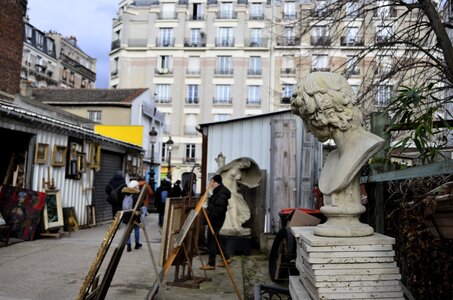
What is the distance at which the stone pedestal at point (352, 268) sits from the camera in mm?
2883

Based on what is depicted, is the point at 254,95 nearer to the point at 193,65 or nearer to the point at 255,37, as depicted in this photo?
the point at 255,37

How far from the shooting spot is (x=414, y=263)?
3.58 meters

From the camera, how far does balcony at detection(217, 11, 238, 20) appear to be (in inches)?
1784

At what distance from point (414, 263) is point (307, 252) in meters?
1.21

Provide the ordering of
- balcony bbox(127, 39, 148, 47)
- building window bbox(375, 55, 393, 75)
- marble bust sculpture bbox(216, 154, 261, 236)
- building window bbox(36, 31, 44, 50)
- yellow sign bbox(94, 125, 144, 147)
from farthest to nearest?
building window bbox(36, 31, 44, 50) < balcony bbox(127, 39, 148, 47) < yellow sign bbox(94, 125, 144, 147) < marble bust sculpture bbox(216, 154, 261, 236) < building window bbox(375, 55, 393, 75)

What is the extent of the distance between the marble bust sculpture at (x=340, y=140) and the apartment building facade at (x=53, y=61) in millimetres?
41859

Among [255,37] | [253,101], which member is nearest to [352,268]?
[253,101]

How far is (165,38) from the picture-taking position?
1801 inches

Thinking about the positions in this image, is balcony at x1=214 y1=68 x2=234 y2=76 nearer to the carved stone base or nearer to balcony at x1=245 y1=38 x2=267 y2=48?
balcony at x1=245 y1=38 x2=267 y2=48

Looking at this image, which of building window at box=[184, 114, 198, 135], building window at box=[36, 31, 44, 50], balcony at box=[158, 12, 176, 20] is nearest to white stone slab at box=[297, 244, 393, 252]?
building window at box=[184, 114, 198, 135]

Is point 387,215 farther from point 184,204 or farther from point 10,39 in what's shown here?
point 10,39

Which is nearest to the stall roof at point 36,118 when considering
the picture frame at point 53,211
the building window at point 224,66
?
the picture frame at point 53,211

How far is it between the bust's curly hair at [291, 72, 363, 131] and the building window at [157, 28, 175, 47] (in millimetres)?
43961

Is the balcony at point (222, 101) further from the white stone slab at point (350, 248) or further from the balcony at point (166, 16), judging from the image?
the white stone slab at point (350, 248)
